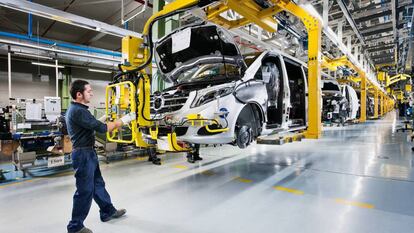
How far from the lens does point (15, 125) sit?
455 cm

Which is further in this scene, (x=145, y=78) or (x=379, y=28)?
(x=379, y=28)

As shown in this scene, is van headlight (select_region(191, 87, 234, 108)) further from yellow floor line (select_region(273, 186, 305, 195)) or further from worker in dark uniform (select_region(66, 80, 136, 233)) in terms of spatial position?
yellow floor line (select_region(273, 186, 305, 195))

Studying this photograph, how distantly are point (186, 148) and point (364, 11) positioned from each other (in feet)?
27.4

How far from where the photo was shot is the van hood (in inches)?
150

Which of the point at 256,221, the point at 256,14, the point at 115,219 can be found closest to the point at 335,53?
the point at 256,14

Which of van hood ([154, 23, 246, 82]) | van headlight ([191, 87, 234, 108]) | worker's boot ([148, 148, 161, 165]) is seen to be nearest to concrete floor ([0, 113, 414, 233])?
worker's boot ([148, 148, 161, 165])

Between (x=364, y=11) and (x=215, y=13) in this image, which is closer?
(x=215, y=13)

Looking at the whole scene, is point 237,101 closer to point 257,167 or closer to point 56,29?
point 257,167

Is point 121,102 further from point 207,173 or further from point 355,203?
point 355,203

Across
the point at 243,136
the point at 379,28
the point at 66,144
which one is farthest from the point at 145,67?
the point at 379,28

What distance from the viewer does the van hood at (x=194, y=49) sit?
3820 mm

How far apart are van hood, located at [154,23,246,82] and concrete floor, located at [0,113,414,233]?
6.39 ft

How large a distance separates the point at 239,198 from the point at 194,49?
2646 millimetres

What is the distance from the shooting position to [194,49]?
4238 millimetres
